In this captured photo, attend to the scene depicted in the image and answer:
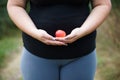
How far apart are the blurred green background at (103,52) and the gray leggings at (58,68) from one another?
158cm

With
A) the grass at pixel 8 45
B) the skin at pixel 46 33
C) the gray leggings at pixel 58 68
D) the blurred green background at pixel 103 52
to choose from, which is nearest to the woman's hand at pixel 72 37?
the skin at pixel 46 33

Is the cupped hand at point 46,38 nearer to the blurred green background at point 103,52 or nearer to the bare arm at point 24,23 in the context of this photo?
the bare arm at point 24,23

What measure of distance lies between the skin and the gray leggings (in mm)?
138

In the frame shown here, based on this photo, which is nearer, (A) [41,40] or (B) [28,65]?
(A) [41,40]

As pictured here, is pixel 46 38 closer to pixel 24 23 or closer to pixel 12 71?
pixel 24 23

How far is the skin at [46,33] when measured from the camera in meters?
1.72

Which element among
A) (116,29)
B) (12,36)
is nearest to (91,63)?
(116,29)

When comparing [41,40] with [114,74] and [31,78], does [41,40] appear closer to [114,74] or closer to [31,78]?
[31,78]

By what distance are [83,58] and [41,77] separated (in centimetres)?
22

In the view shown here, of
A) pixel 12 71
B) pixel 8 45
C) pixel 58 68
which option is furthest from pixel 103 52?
pixel 58 68

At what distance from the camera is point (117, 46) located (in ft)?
11.8

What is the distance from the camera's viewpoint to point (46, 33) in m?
1.73

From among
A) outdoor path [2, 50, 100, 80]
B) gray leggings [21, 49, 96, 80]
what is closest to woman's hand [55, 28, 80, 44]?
gray leggings [21, 49, 96, 80]

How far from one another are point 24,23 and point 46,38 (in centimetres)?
15
